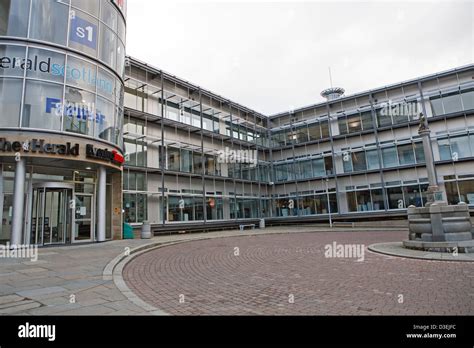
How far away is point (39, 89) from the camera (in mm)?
15023

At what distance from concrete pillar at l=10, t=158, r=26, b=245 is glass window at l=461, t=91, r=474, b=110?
3623 cm

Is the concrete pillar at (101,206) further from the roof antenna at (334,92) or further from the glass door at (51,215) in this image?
the roof antenna at (334,92)

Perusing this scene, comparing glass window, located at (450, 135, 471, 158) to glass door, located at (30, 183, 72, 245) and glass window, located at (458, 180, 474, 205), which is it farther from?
glass door, located at (30, 183, 72, 245)

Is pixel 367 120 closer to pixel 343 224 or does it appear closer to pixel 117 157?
pixel 343 224

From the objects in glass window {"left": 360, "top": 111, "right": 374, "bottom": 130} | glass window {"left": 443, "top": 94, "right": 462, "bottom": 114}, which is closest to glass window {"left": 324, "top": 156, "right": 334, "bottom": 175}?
glass window {"left": 360, "top": 111, "right": 374, "bottom": 130}

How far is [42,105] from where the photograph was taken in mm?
14984

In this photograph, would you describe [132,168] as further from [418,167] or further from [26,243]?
[418,167]

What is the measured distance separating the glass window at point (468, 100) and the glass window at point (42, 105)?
34.3 meters

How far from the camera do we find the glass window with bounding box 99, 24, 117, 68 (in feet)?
59.0

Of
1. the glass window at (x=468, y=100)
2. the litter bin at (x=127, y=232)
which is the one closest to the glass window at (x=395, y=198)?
the glass window at (x=468, y=100)

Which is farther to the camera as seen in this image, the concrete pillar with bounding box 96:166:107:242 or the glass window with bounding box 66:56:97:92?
the concrete pillar with bounding box 96:166:107:242

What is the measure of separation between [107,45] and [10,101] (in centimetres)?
663

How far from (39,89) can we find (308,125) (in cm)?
2992

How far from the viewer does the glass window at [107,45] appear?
17984 millimetres
